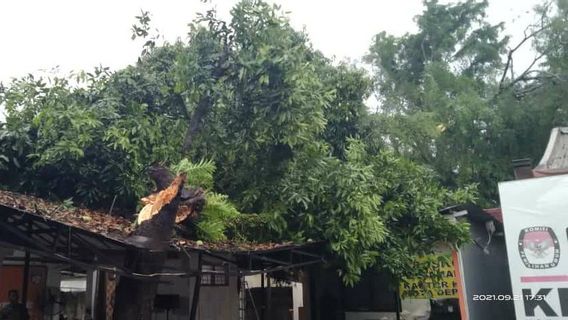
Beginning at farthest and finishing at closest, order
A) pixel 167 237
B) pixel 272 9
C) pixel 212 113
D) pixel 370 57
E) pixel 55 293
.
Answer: pixel 370 57 → pixel 55 293 → pixel 212 113 → pixel 272 9 → pixel 167 237

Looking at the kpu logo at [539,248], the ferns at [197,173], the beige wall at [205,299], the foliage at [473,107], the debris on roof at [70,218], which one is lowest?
the beige wall at [205,299]

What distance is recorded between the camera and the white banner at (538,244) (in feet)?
27.9

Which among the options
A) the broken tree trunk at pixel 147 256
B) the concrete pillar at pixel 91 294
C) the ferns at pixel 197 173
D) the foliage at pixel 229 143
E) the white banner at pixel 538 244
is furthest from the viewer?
the concrete pillar at pixel 91 294

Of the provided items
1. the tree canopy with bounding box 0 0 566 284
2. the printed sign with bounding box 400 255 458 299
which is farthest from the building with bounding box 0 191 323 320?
the printed sign with bounding box 400 255 458 299

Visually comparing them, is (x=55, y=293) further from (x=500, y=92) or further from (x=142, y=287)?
(x=500, y=92)

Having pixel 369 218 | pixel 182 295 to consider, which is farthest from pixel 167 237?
pixel 182 295

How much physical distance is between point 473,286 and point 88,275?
25.0ft

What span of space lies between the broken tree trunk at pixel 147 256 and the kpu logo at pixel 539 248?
246 inches

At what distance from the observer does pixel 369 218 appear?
7.91 metres

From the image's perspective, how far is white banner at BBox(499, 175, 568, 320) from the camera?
8508mm

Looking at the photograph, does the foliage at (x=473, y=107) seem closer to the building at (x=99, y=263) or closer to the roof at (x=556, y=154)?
the roof at (x=556, y=154)

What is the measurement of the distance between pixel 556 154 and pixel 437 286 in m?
4.34

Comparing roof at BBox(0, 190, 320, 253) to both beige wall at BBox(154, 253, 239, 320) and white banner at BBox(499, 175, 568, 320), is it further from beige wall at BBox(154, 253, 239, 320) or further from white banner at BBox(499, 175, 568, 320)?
white banner at BBox(499, 175, 568, 320)

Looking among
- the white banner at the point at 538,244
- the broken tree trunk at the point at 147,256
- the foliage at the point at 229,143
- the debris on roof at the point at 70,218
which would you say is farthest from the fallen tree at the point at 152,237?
the white banner at the point at 538,244
